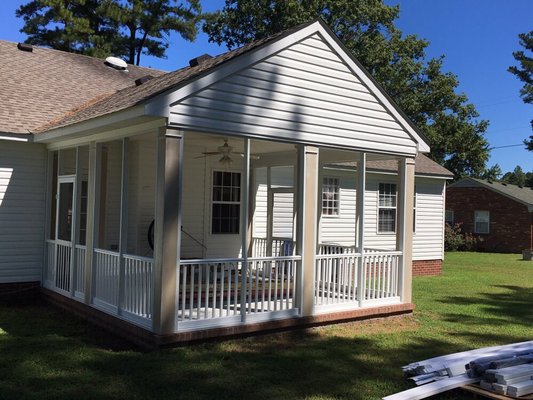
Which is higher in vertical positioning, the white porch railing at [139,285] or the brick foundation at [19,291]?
the white porch railing at [139,285]

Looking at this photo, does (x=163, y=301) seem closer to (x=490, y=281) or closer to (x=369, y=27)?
(x=490, y=281)

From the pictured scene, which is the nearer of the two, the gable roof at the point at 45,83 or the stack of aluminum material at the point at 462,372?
the stack of aluminum material at the point at 462,372

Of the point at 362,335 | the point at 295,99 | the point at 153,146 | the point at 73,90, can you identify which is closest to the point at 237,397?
the point at 362,335

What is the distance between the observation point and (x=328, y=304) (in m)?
8.98

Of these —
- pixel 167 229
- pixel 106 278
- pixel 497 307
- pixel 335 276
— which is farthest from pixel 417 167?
pixel 167 229

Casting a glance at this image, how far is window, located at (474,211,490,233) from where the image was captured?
31.9 metres

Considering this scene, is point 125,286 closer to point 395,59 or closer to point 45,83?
point 45,83

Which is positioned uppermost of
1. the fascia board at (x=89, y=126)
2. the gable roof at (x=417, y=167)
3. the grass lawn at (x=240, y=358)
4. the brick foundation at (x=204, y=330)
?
the gable roof at (x=417, y=167)

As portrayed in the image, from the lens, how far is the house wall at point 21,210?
10.1 meters

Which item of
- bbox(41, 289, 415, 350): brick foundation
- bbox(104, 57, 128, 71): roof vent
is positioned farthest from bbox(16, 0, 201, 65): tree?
bbox(41, 289, 415, 350): brick foundation

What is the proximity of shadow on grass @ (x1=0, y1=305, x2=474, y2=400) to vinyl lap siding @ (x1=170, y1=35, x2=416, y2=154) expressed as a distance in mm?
3069

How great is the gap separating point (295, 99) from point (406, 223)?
3.38 metres

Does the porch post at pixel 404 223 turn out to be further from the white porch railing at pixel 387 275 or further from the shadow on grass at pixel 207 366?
the shadow on grass at pixel 207 366

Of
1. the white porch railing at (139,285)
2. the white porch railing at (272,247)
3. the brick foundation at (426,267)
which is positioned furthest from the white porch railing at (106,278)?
the brick foundation at (426,267)
